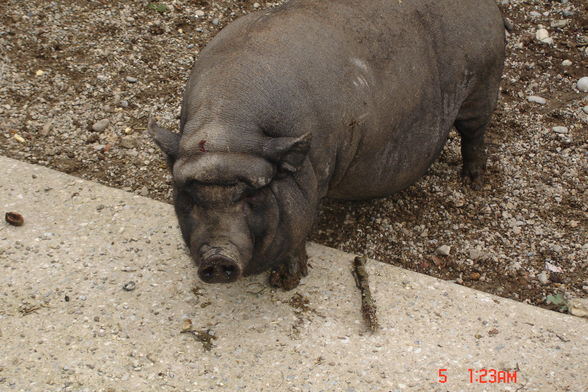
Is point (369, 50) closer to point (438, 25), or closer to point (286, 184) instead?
point (438, 25)

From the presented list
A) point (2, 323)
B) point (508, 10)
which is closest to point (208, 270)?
point (2, 323)

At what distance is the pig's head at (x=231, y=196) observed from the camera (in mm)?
2861

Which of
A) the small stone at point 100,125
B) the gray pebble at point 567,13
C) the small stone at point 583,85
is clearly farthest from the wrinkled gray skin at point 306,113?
the gray pebble at point 567,13

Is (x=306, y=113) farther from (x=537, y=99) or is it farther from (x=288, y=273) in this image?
(x=537, y=99)

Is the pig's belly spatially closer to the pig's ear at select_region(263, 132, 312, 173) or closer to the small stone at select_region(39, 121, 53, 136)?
the pig's ear at select_region(263, 132, 312, 173)

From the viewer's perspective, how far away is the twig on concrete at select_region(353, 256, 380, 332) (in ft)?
11.6

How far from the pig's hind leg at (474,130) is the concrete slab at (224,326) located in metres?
1.10

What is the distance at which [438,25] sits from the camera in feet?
12.6

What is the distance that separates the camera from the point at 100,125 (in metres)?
4.88

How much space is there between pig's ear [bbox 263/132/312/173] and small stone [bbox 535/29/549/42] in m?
3.64

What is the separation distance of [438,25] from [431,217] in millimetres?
1219

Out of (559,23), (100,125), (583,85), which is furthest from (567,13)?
(100,125)

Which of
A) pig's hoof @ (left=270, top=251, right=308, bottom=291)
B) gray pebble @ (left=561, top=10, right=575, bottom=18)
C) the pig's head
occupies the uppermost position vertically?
the pig's head
